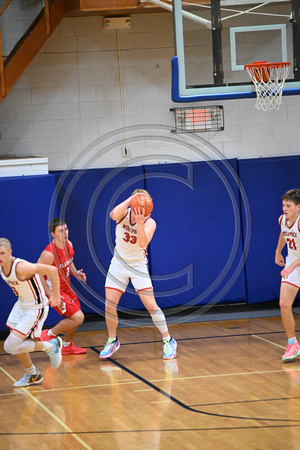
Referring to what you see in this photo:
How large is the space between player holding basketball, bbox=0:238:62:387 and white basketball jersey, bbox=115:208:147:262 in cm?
129

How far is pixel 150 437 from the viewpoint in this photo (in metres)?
5.33

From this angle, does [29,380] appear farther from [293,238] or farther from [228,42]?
[228,42]

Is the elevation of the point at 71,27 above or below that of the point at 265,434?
above

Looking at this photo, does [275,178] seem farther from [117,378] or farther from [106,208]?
[117,378]

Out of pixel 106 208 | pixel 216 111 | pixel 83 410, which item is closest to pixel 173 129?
pixel 216 111

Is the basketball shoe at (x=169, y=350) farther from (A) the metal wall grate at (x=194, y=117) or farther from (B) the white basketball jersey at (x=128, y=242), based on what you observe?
(A) the metal wall grate at (x=194, y=117)

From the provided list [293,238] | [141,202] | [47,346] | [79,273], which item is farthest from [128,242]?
[293,238]

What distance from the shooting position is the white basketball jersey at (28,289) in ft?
22.2

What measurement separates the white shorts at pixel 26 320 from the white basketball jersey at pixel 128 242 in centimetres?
132

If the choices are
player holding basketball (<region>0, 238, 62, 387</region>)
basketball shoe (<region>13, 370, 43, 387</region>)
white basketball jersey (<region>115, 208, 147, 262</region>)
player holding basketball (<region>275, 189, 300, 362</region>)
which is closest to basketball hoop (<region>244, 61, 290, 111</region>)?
player holding basketball (<region>275, 189, 300, 362</region>)

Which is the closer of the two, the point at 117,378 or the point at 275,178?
the point at 117,378

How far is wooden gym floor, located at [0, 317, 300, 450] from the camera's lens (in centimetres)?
530

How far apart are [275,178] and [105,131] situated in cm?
261

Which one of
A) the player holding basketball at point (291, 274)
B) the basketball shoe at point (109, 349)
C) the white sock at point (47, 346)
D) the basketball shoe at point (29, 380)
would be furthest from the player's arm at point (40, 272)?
the player holding basketball at point (291, 274)
